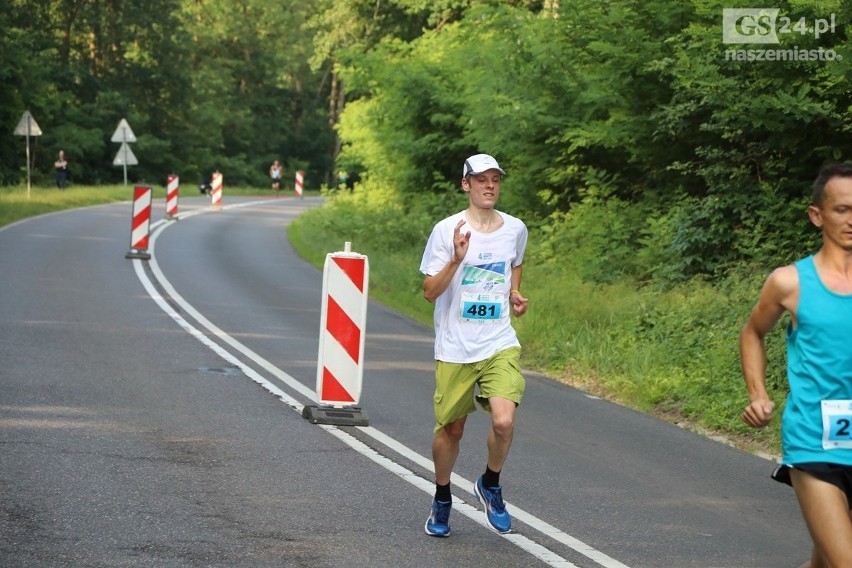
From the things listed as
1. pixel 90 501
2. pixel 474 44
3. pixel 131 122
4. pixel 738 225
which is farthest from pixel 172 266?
pixel 131 122

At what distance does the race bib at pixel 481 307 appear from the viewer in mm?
7059

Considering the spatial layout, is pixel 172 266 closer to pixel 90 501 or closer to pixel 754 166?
pixel 754 166

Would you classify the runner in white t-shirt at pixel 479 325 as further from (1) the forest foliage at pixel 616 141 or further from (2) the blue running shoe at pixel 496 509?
(1) the forest foliage at pixel 616 141

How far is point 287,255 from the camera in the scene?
30094 mm

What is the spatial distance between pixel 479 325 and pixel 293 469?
7.20 feet

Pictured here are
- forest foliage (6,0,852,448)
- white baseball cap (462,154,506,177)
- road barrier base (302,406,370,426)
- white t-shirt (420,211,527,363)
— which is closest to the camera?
white baseball cap (462,154,506,177)

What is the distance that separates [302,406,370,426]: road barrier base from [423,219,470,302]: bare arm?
12.4 ft

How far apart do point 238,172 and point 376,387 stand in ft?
245

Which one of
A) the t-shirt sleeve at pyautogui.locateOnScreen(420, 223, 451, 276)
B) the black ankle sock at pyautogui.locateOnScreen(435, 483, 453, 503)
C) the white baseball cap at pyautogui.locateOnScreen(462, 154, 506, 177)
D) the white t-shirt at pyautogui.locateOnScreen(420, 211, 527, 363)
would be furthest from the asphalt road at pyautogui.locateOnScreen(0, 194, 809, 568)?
the white baseball cap at pyautogui.locateOnScreen(462, 154, 506, 177)

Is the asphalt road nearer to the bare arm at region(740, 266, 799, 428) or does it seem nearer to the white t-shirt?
the white t-shirt

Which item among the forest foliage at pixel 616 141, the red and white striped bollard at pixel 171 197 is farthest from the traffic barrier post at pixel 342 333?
the red and white striped bollard at pixel 171 197

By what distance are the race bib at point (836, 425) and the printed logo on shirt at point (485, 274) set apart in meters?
2.63

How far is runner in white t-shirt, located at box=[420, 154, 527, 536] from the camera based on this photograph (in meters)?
7.00

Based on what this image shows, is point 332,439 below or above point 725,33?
below
